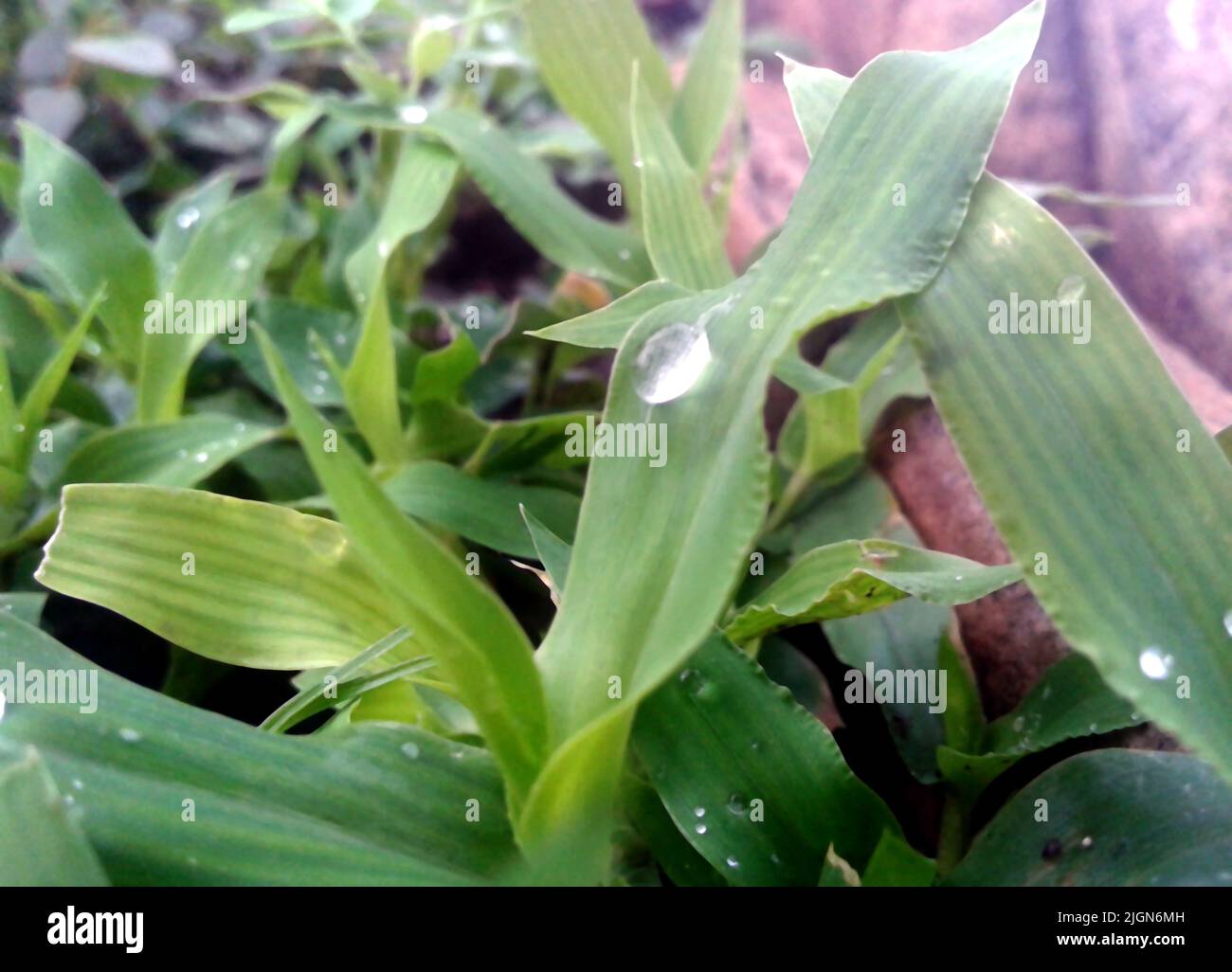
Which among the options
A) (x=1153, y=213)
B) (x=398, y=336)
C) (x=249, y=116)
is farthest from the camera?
(x=249, y=116)

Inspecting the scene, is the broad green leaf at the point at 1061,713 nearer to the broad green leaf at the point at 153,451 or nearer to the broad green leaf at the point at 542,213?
the broad green leaf at the point at 542,213

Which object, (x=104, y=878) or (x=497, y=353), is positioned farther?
(x=497, y=353)

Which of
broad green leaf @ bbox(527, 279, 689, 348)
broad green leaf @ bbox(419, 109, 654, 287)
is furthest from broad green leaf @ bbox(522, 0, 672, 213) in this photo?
broad green leaf @ bbox(527, 279, 689, 348)

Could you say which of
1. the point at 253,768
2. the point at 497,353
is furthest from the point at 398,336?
the point at 253,768

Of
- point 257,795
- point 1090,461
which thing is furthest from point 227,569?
point 1090,461

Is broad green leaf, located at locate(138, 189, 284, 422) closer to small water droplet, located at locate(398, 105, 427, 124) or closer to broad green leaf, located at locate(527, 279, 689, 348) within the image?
small water droplet, located at locate(398, 105, 427, 124)
